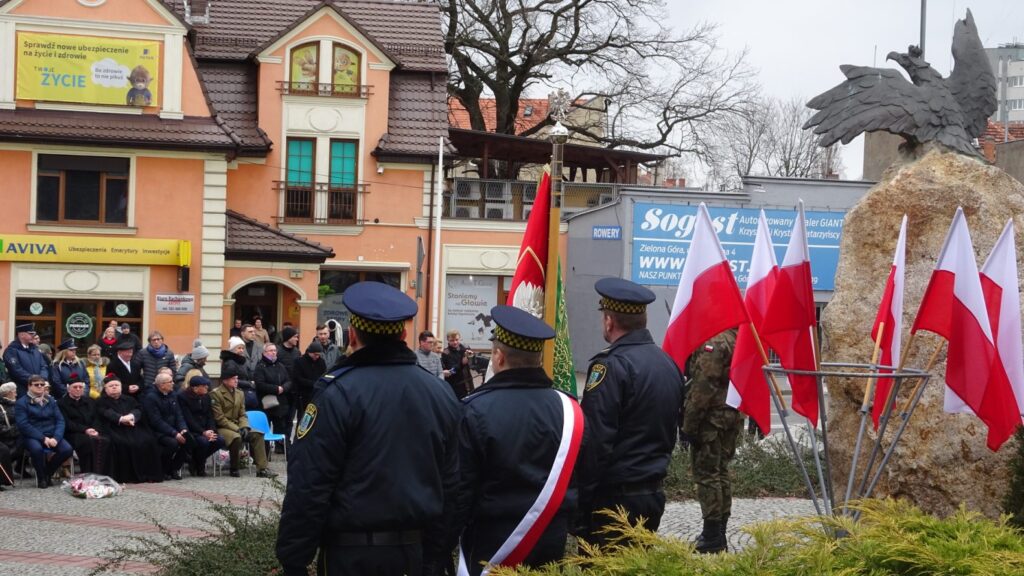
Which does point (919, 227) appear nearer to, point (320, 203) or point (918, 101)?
point (918, 101)

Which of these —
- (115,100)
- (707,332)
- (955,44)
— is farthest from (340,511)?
(115,100)

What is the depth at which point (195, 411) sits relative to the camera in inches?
642

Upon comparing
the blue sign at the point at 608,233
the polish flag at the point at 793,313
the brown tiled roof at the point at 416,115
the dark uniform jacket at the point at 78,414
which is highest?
the brown tiled roof at the point at 416,115

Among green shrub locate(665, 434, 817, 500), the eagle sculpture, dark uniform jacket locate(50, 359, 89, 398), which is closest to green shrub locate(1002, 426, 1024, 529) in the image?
the eagle sculpture

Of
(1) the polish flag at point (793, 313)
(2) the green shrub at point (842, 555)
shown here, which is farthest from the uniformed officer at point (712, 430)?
(2) the green shrub at point (842, 555)

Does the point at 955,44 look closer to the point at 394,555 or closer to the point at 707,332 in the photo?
the point at 707,332

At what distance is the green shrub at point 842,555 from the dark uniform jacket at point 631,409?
2.40m

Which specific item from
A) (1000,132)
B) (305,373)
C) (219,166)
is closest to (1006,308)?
(305,373)

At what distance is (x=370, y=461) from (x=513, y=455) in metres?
0.80

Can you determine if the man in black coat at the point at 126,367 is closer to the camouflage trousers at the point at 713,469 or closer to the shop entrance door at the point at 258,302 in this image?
the camouflage trousers at the point at 713,469

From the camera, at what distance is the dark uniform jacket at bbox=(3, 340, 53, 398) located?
1725cm

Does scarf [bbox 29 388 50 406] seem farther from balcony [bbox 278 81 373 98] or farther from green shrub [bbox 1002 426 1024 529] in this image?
balcony [bbox 278 81 373 98]

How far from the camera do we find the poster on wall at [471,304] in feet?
119

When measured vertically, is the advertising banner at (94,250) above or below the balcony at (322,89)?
below
